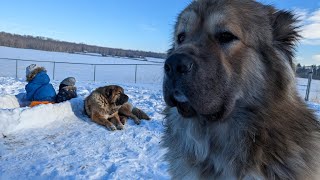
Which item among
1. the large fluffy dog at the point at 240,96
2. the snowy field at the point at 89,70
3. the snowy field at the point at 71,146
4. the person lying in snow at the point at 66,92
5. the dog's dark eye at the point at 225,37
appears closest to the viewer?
the large fluffy dog at the point at 240,96

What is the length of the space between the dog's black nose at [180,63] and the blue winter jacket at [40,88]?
8.23 metres

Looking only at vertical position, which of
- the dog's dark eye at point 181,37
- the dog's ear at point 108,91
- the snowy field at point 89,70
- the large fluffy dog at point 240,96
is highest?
the dog's dark eye at point 181,37

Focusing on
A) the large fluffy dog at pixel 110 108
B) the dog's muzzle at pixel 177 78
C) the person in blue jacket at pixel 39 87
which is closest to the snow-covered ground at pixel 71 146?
the large fluffy dog at pixel 110 108

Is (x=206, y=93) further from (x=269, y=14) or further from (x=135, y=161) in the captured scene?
(x=135, y=161)

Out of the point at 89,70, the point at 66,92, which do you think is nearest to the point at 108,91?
the point at 66,92

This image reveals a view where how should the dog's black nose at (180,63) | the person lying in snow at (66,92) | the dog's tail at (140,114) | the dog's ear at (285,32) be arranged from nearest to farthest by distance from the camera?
1. the dog's black nose at (180,63)
2. the dog's ear at (285,32)
3. the dog's tail at (140,114)
4. the person lying in snow at (66,92)

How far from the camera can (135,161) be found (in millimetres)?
6559

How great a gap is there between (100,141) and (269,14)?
18.4ft

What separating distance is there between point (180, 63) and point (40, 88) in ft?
27.4

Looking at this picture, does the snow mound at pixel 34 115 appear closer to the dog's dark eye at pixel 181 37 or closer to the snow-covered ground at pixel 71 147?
the snow-covered ground at pixel 71 147

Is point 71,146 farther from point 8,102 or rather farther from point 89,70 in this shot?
point 89,70

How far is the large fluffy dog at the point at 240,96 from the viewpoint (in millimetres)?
2736

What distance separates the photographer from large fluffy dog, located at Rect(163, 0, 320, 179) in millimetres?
2736

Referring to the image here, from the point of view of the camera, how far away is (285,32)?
3.08 m
